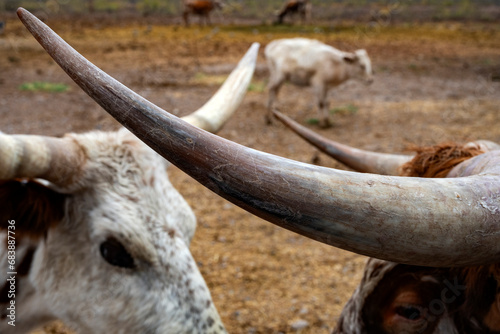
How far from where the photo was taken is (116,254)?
1971mm

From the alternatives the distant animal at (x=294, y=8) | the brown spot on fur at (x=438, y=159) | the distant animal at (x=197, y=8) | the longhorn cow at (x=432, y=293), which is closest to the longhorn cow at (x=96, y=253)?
the longhorn cow at (x=432, y=293)

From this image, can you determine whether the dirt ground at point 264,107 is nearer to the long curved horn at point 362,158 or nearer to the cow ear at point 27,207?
the long curved horn at point 362,158

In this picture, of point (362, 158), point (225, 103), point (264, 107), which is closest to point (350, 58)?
point (264, 107)

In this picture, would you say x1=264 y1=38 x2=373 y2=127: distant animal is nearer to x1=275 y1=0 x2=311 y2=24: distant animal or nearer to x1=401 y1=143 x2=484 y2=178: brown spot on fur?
x1=401 y1=143 x2=484 y2=178: brown spot on fur

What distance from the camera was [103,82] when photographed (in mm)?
945

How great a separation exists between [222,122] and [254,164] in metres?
1.52

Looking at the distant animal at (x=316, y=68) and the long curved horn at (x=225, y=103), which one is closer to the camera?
the long curved horn at (x=225, y=103)

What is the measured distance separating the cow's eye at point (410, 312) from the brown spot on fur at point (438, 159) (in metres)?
0.44

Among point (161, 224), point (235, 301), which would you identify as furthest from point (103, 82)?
point (235, 301)

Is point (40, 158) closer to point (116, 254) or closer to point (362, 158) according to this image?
point (116, 254)

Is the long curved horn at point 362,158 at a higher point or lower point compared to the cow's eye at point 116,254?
higher

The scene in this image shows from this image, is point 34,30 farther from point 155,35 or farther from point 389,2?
point 389,2

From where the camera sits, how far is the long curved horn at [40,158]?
1613 millimetres

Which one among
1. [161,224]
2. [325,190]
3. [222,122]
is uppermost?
[325,190]
